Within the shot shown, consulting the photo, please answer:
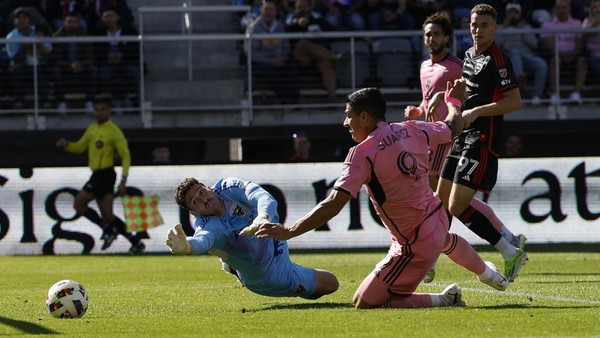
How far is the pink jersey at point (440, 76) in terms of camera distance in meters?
11.7

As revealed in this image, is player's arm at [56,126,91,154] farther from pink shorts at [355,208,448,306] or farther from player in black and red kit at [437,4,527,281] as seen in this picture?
pink shorts at [355,208,448,306]

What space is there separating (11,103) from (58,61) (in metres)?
1.08

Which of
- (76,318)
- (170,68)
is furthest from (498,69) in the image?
(170,68)

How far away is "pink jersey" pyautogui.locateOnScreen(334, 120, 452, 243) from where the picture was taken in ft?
27.4

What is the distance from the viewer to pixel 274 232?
316 inches

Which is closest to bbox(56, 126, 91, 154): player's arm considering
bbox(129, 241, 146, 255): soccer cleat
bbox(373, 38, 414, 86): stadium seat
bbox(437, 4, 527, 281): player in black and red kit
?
bbox(129, 241, 146, 255): soccer cleat

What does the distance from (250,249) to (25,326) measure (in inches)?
72.7

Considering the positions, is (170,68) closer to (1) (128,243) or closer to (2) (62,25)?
(2) (62,25)

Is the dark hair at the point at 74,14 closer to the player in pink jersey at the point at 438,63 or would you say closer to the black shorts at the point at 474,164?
the player in pink jersey at the point at 438,63

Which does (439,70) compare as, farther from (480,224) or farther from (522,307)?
(522,307)

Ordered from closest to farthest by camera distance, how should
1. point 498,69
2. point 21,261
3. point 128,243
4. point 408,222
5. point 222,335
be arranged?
point 222,335, point 408,222, point 498,69, point 21,261, point 128,243

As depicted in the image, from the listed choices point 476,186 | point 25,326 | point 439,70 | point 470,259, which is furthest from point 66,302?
point 439,70

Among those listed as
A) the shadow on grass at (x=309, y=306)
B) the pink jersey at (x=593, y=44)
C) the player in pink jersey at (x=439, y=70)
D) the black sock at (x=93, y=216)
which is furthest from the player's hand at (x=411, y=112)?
the pink jersey at (x=593, y=44)

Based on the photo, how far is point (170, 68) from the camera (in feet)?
71.1
